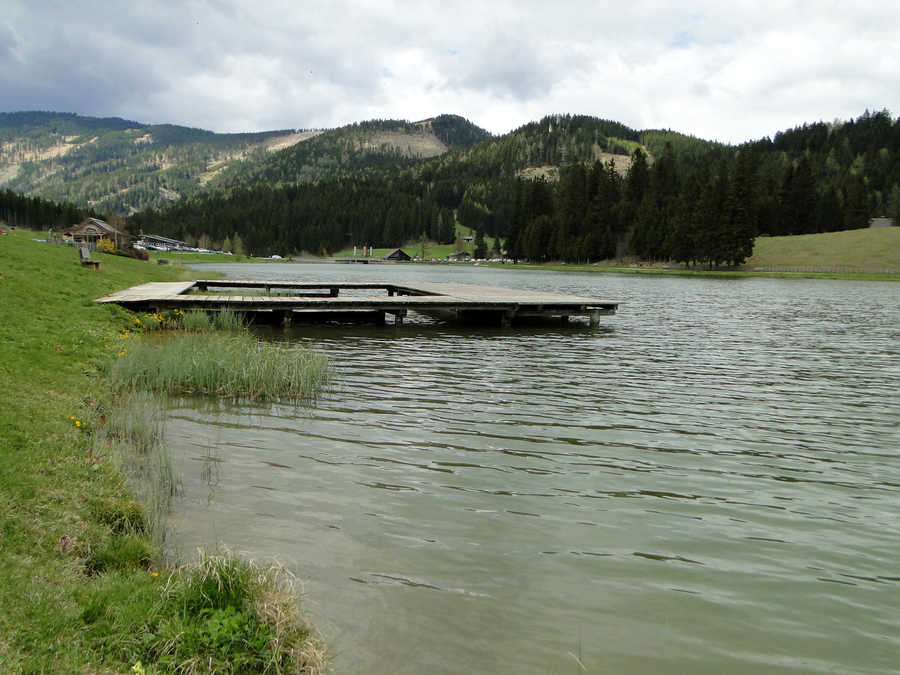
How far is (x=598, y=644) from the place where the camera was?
4.44 metres

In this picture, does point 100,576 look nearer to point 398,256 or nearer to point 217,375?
point 217,375

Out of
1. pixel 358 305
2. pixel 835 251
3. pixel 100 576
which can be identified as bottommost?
pixel 100 576

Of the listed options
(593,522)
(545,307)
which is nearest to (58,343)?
(593,522)

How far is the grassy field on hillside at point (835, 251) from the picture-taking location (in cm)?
8675

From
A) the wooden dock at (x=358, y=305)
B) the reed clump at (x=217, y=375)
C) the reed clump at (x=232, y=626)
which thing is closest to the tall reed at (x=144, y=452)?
the reed clump at (x=217, y=375)

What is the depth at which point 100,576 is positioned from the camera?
4535 mm

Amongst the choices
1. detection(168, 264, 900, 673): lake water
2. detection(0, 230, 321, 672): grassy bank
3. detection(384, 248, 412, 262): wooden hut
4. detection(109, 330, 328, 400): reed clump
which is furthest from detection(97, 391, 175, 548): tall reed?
detection(384, 248, 412, 262): wooden hut

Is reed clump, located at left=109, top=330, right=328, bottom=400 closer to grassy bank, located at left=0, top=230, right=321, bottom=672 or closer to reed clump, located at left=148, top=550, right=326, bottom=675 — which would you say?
grassy bank, located at left=0, top=230, right=321, bottom=672

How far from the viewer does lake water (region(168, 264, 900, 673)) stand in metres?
4.51

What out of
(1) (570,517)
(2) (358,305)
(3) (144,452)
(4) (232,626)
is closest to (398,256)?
(2) (358,305)

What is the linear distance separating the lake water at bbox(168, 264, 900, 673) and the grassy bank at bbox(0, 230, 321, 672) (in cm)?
57

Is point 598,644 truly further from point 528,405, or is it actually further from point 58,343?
point 58,343

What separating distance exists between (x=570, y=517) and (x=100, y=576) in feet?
14.8

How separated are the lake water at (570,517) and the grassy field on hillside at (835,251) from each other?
8881 cm
